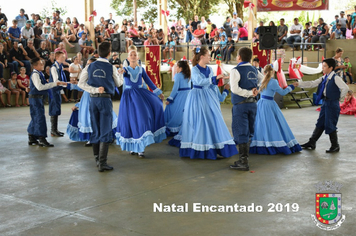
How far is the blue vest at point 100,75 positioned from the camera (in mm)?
5633

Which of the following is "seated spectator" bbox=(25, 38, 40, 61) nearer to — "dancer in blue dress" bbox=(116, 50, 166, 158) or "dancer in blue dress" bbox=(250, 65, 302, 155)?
"dancer in blue dress" bbox=(116, 50, 166, 158)

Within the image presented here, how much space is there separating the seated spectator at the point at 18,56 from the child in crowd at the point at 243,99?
11.1m

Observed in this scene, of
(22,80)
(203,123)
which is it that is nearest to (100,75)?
(203,123)

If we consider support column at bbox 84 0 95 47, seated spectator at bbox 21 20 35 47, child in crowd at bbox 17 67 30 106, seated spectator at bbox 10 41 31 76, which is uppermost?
support column at bbox 84 0 95 47

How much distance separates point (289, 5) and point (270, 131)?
10360 mm

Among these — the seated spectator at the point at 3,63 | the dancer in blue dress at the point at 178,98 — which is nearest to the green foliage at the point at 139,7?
the seated spectator at the point at 3,63

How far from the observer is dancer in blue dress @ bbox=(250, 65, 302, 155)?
6.70 m

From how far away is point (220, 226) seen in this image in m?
3.80

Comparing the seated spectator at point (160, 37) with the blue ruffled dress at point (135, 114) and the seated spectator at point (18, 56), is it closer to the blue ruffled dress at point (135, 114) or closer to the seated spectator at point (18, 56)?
the seated spectator at point (18, 56)

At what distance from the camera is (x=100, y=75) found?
5.63 meters

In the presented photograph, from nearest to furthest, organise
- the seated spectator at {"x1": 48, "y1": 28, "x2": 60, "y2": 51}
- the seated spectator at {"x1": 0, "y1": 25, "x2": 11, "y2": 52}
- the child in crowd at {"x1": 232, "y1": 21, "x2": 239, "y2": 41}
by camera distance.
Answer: the seated spectator at {"x1": 0, "y1": 25, "x2": 11, "y2": 52} → the seated spectator at {"x1": 48, "y1": 28, "x2": 60, "y2": 51} → the child in crowd at {"x1": 232, "y1": 21, "x2": 239, "y2": 41}

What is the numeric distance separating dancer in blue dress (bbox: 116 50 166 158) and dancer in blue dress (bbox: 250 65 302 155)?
62.6 inches

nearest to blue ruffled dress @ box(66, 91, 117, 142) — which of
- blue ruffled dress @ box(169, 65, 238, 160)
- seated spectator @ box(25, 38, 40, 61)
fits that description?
blue ruffled dress @ box(169, 65, 238, 160)

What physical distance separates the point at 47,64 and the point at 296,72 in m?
8.04
